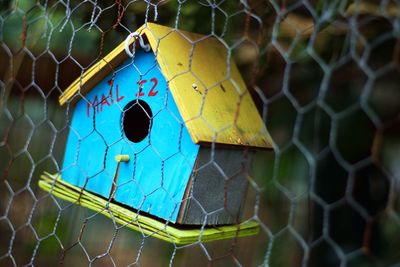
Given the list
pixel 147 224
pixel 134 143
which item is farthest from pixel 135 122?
pixel 147 224

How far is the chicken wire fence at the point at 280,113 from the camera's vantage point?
0.87 metres

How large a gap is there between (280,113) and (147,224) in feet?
1.63

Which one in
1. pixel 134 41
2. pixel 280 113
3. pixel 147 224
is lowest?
pixel 147 224

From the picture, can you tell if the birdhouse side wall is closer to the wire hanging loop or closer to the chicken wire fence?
the chicken wire fence

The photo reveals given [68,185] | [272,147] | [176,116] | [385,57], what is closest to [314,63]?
[385,57]

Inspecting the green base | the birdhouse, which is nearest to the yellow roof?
the birdhouse

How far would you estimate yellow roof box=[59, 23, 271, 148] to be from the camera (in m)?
0.67

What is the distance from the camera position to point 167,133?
0.71 metres

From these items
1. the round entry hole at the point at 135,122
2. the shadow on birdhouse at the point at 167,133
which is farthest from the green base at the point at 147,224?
the round entry hole at the point at 135,122

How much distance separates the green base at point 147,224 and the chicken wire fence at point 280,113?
0.05 m

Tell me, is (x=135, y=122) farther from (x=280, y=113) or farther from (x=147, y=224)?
(x=280, y=113)

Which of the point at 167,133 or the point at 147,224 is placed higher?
the point at 167,133

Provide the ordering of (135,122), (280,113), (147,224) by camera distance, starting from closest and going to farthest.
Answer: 1. (147,224)
2. (135,122)
3. (280,113)

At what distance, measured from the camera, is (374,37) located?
822 mm
